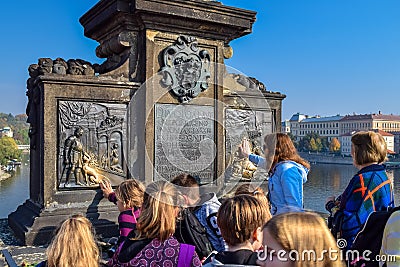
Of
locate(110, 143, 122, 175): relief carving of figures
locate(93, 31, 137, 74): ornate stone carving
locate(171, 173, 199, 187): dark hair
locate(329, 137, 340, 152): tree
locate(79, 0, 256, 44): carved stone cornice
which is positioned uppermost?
locate(79, 0, 256, 44): carved stone cornice

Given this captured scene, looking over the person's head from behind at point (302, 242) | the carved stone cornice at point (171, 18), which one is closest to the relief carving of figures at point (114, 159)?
the carved stone cornice at point (171, 18)

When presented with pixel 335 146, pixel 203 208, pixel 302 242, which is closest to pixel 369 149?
pixel 203 208

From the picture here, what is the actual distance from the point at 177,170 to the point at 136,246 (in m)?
4.56

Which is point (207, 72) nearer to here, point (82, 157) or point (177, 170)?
point (177, 170)

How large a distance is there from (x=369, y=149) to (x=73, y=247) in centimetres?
219

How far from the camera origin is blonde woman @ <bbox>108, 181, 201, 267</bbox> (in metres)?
2.64

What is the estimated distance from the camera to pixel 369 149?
3.27 metres

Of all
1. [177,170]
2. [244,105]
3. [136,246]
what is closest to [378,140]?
[136,246]

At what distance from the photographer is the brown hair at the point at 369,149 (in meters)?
3.26

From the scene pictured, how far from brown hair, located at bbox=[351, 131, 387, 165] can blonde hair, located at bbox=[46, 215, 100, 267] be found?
2.01 metres

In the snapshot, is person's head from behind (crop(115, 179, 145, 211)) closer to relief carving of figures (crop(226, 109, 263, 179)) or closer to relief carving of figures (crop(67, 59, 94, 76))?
relief carving of figures (crop(67, 59, 94, 76))

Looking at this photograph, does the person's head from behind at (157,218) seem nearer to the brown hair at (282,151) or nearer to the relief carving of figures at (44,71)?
the brown hair at (282,151)

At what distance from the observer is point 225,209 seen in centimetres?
243

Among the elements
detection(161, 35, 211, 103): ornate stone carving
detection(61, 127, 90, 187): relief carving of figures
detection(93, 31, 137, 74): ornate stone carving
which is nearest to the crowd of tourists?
detection(61, 127, 90, 187): relief carving of figures
